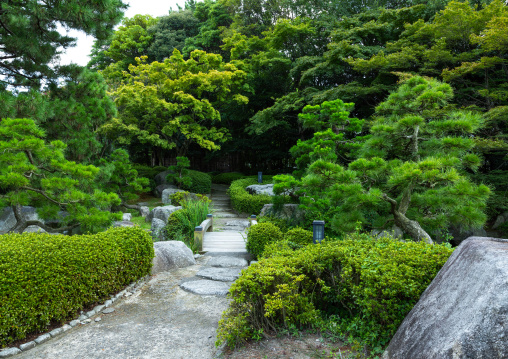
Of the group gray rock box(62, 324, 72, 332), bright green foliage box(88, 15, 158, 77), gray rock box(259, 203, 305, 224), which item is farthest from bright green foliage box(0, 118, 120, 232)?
bright green foliage box(88, 15, 158, 77)

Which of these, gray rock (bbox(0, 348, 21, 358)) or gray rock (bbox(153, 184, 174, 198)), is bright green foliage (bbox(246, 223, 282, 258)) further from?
gray rock (bbox(153, 184, 174, 198))

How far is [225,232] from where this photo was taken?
826 centimetres

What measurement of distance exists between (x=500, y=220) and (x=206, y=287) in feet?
30.8

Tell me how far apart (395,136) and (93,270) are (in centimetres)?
469

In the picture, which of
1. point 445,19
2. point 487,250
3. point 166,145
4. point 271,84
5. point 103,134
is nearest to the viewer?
point 487,250

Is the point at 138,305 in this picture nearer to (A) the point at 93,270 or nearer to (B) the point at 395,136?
(A) the point at 93,270

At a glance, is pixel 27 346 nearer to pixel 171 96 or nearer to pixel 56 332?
pixel 56 332

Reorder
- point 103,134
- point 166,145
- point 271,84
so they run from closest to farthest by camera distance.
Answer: point 103,134 < point 166,145 < point 271,84

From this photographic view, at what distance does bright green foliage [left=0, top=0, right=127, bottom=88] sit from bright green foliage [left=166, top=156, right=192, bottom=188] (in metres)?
7.52

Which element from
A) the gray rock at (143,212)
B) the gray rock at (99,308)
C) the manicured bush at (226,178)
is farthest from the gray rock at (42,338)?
the manicured bush at (226,178)

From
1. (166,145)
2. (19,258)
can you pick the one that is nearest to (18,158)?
(19,258)

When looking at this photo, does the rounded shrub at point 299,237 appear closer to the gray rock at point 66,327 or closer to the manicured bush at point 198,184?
the gray rock at point 66,327

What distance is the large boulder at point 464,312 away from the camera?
1575 mm

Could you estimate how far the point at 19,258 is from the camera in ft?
10.4
